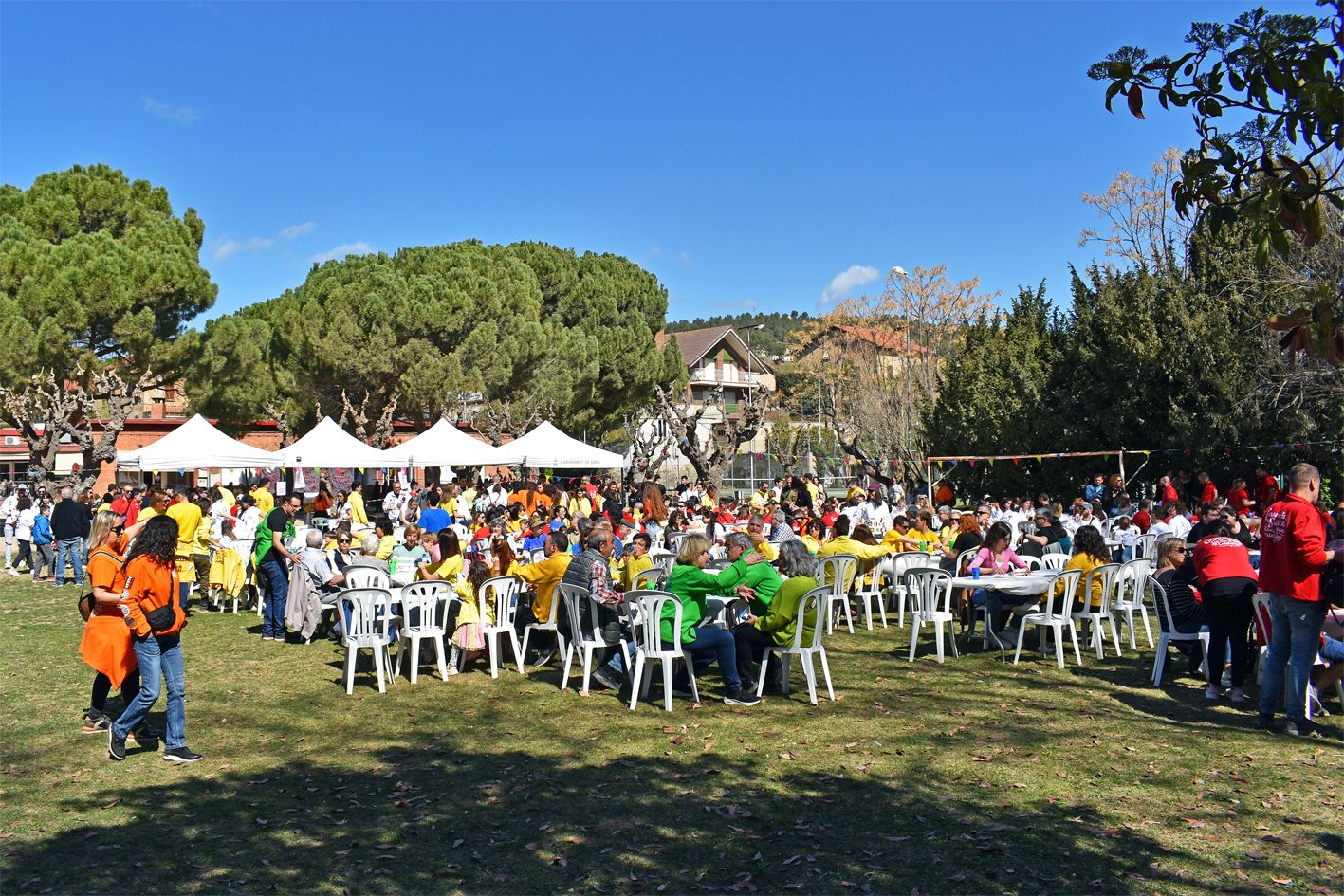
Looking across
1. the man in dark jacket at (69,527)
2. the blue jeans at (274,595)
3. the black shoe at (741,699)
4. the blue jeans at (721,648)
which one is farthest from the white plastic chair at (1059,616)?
the man in dark jacket at (69,527)

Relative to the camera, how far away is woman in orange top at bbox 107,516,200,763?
245 inches

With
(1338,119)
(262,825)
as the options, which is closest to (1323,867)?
(1338,119)

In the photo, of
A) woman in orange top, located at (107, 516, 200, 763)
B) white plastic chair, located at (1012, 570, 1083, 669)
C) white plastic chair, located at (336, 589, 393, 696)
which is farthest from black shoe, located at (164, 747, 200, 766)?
white plastic chair, located at (1012, 570, 1083, 669)

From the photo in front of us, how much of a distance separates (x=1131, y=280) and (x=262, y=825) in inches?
873

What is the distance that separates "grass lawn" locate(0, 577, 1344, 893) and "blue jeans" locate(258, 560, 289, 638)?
2620 millimetres

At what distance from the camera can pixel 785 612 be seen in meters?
7.96

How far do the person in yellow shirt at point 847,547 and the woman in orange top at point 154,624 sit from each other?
662cm

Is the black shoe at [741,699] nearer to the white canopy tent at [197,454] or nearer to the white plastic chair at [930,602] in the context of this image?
the white plastic chair at [930,602]

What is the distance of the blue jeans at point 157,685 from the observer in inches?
250

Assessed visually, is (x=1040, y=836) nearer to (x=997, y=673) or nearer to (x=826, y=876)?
(x=826, y=876)

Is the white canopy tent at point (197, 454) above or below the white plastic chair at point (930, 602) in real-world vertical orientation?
above

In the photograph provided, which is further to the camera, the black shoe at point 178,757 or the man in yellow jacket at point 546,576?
the man in yellow jacket at point 546,576

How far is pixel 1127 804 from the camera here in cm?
548

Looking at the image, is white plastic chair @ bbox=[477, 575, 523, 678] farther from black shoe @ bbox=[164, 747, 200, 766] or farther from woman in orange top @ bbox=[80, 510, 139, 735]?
woman in orange top @ bbox=[80, 510, 139, 735]
